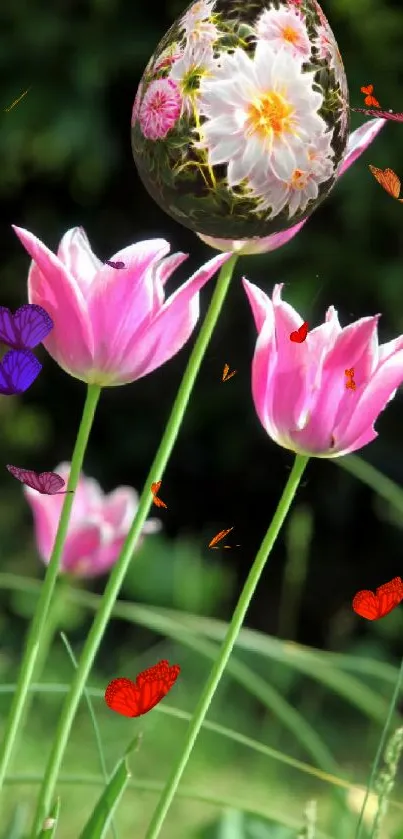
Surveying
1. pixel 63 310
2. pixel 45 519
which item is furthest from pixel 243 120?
pixel 45 519


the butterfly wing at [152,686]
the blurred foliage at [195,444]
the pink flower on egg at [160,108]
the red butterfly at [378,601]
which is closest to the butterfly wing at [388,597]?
the red butterfly at [378,601]

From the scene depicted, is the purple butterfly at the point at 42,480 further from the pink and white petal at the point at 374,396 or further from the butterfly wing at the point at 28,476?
the pink and white petal at the point at 374,396

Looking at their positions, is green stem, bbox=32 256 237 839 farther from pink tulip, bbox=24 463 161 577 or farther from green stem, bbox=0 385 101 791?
pink tulip, bbox=24 463 161 577

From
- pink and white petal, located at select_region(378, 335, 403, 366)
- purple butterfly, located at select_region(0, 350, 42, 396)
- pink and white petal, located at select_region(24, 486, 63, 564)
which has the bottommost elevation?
pink and white petal, located at select_region(24, 486, 63, 564)

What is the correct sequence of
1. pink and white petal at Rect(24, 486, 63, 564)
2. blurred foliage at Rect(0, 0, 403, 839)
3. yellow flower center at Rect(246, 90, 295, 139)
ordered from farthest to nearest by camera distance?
blurred foliage at Rect(0, 0, 403, 839), pink and white petal at Rect(24, 486, 63, 564), yellow flower center at Rect(246, 90, 295, 139)

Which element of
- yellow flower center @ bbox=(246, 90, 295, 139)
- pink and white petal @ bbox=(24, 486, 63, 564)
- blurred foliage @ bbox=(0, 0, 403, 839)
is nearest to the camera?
yellow flower center @ bbox=(246, 90, 295, 139)

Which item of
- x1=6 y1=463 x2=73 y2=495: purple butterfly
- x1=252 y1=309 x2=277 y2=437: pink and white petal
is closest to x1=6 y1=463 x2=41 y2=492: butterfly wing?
x1=6 y1=463 x2=73 y2=495: purple butterfly

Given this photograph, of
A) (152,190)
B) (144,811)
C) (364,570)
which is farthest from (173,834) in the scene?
(152,190)
